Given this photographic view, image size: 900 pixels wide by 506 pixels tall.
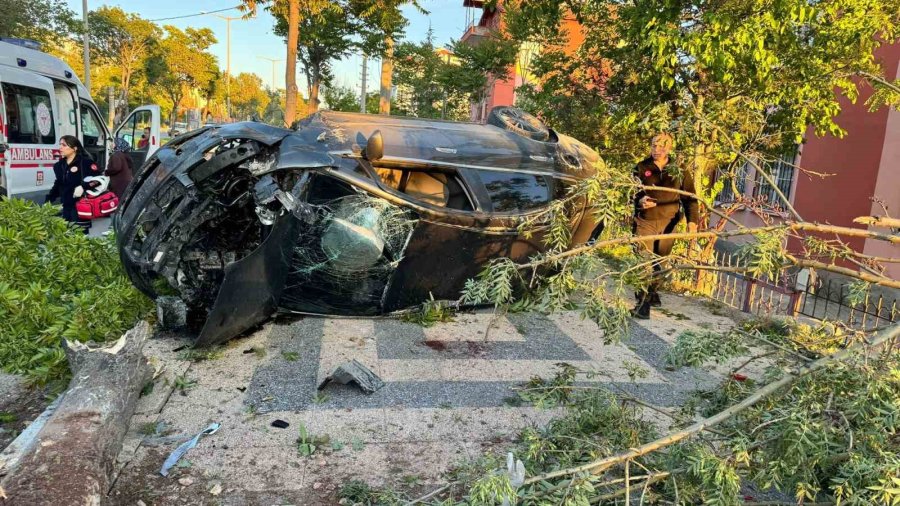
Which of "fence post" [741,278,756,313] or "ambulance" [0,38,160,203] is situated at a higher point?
"ambulance" [0,38,160,203]

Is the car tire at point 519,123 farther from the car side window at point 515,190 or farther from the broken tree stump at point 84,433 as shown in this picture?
the broken tree stump at point 84,433

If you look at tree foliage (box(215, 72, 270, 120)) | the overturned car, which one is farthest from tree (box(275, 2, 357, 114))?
tree foliage (box(215, 72, 270, 120))

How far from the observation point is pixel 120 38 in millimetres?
35000

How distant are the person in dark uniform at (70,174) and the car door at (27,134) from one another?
1757 mm

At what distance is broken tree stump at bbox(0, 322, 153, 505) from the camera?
8.05 ft

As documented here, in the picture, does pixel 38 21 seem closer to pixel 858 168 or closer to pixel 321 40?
pixel 321 40

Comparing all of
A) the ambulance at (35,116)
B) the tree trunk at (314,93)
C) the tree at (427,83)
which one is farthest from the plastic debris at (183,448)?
the tree trunk at (314,93)

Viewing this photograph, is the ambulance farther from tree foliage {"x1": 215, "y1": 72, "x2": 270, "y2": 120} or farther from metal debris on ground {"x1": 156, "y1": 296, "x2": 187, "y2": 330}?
tree foliage {"x1": 215, "y1": 72, "x2": 270, "y2": 120}

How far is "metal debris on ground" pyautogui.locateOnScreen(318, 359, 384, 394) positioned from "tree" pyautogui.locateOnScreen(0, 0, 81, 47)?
2143cm

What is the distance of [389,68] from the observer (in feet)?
69.3

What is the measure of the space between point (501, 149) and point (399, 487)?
134 inches

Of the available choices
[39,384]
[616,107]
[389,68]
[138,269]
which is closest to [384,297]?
[138,269]

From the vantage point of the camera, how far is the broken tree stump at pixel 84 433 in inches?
96.7

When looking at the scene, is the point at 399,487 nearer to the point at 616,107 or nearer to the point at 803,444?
the point at 803,444
